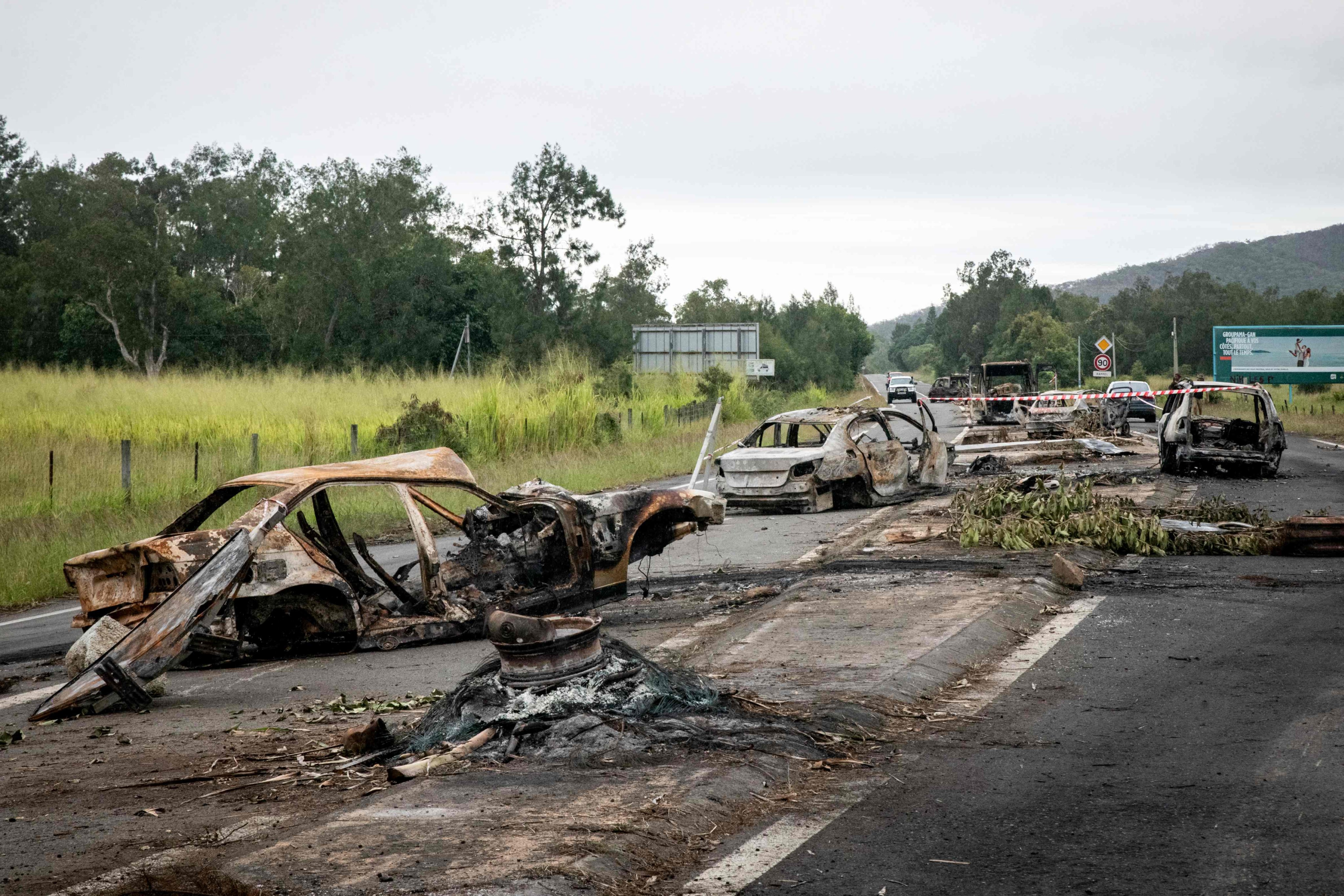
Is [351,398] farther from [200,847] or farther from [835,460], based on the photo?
[200,847]

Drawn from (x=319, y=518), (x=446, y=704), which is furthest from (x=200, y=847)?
(x=319, y=518)

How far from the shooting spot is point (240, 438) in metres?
26.7

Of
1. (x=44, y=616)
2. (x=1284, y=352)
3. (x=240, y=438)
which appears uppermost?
(x=1284, y=352)

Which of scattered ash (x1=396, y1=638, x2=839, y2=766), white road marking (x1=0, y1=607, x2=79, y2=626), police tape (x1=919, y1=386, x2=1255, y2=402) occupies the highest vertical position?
police tape (x1=919, y1=386, x2=1255, y2=402)

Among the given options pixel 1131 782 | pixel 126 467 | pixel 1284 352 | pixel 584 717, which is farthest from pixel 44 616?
pixel 1284 352

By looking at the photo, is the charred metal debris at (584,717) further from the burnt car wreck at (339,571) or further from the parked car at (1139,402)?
the parked car at (1139,402)

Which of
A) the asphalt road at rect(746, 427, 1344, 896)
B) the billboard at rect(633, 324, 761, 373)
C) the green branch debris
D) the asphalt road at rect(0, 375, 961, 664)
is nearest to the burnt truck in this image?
the billboard at rect(633, 324, 761, 373)

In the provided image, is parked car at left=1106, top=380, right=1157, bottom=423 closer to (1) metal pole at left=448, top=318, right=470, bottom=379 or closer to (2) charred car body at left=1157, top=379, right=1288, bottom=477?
(2) charred car body at left=1157, top=379, right=1288, bottom=477

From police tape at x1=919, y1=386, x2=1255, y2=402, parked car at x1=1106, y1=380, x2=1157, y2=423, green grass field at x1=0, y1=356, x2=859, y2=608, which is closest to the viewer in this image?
green grass field at x1=0, y1=356, x2=859, y2=608

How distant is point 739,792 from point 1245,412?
37677 millimetres

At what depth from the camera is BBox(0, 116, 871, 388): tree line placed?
48.1 m

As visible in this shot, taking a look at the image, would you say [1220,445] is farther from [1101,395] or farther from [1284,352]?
[1284,352]

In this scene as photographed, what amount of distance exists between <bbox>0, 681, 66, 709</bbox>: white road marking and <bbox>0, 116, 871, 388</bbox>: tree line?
120ft

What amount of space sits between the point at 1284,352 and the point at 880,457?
49498 millimetres
